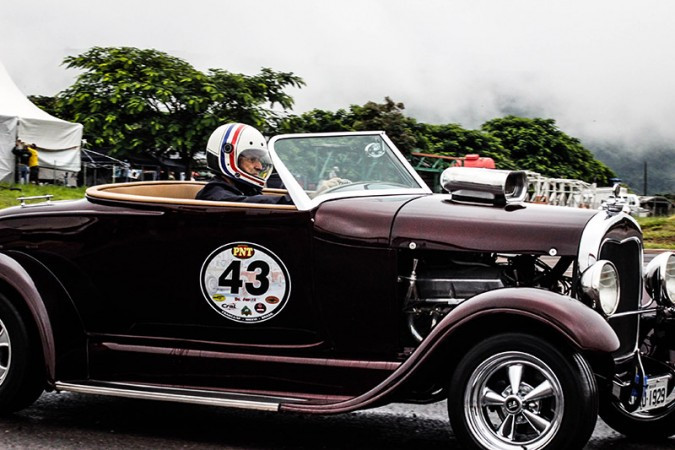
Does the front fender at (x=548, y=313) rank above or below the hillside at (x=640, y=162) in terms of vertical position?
below

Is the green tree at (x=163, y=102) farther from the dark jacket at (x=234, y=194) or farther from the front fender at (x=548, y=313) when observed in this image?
the front fender at (x=548, y=313)

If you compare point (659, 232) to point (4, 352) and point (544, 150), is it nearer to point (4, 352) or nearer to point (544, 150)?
point (4, 352)

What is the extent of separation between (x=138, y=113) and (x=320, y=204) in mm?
21132

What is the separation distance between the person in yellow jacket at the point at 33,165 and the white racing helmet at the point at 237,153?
21.0 m

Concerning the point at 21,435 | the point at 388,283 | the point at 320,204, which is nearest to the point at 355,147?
the point at 320,204

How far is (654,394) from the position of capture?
4.69m

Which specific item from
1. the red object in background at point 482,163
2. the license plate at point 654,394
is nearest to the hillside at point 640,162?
the red object in background at point 482,163

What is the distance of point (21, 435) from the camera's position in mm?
4867

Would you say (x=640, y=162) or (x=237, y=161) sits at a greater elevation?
(x=640, y=162)

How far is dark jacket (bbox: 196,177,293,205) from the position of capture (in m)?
5.00

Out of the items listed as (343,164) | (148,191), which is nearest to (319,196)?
(343,164)

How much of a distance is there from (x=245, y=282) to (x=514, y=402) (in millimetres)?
1450

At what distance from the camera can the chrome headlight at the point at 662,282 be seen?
4992 mm

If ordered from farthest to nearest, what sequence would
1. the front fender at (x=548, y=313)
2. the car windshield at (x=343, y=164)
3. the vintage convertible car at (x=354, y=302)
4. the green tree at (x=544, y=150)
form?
the green tree at (x=544, y=150), the car windshield at (x=343, y=164), the vintage convertible car at (x=354, y=302), the front fender at (x=548, y=313)
